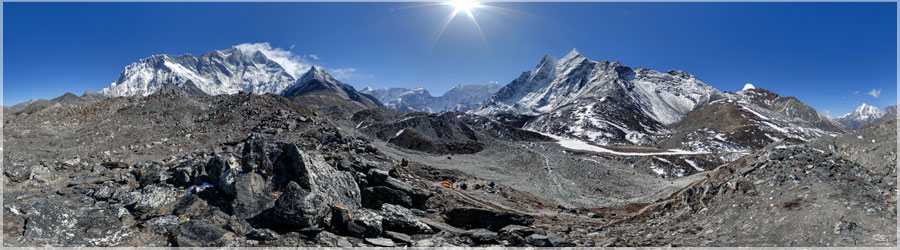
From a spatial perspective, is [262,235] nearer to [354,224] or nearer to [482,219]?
[354,224]

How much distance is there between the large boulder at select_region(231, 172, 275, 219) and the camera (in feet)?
46.4

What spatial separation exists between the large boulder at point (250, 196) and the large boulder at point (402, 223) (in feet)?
15.4

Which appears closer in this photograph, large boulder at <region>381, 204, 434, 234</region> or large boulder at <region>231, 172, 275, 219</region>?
large boulder at <region>231, 172, 275, 219</region>

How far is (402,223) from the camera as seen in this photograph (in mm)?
15188

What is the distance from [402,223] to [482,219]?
15.0 feet

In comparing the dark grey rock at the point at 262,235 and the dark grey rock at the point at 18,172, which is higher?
the dark grey rock at the point at 18,172

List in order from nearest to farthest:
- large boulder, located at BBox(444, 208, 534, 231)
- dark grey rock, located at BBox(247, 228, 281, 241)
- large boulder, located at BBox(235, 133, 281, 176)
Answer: dark grey rock, located at BBox(247, 228, 281, 241)
large boulder, located at BBox(235, 133, 281, 176)
large boulder, located at BBox(444, 208, 534, 231)

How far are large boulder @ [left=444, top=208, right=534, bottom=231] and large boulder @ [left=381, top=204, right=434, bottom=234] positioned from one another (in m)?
2.88

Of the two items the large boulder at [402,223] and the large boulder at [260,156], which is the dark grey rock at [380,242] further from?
the large boulder at [260,156]

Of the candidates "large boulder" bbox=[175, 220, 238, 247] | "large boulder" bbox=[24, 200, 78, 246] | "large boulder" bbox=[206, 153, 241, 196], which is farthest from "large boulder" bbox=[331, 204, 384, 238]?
"large boulder" bbox=[24, 200, 78, 246]

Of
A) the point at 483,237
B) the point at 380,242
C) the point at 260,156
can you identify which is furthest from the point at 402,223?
the point at 260,156

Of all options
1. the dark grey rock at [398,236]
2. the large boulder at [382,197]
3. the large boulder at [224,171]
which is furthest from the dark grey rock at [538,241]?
the large boulder at [224,171]

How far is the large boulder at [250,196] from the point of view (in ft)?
46.4

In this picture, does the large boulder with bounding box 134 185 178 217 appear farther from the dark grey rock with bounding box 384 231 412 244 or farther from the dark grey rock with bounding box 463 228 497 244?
the dark grey rock with bounding box 463 228 497 244
